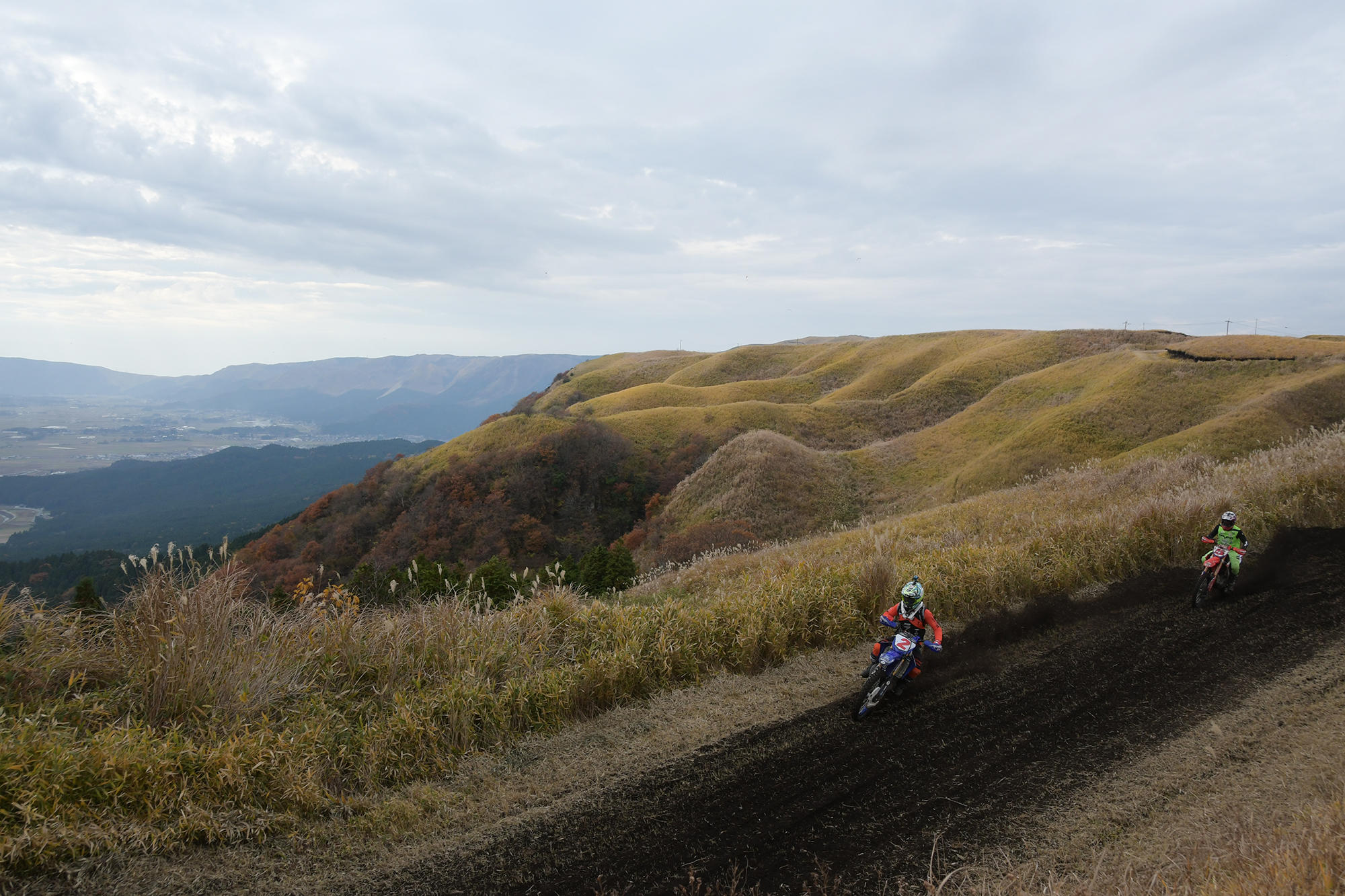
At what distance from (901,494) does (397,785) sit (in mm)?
36197

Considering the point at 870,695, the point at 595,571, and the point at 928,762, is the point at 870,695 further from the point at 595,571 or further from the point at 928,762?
the point at 595,571

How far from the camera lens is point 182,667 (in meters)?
5.48

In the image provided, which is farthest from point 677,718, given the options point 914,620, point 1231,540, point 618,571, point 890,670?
point 618,571

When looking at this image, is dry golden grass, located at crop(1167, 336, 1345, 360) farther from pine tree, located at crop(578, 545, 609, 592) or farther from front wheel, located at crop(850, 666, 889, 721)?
front wheel, located at crop(850, 666, 889, 721)

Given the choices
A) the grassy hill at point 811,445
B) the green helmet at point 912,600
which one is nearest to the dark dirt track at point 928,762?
the green helmet at point 912,600

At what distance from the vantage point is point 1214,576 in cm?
896

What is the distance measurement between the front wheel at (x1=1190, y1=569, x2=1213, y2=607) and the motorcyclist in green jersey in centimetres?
40

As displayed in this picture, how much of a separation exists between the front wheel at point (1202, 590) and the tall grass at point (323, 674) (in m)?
1.30

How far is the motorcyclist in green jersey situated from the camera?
30.0 feet

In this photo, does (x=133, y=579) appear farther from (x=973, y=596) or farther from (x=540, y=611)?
(x=973, y=596)

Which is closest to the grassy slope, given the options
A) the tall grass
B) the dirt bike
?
the tall grass

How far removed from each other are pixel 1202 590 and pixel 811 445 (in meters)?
45.3

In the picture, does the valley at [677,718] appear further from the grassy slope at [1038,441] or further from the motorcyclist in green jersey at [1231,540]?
the grassy slope at [1038,441]

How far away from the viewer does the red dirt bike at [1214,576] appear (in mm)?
8922
